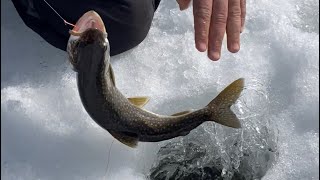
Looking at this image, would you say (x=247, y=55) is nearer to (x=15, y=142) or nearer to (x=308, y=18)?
(x=308, y=18)

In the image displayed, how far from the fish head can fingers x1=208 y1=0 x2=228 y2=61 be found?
0.51 meters

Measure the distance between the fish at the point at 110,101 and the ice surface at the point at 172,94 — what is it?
1.45 feet

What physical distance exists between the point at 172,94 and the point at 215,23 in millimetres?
423

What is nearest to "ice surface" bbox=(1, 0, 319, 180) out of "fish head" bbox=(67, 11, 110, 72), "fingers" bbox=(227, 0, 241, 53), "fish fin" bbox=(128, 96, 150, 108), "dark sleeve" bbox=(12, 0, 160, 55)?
"dark sleeve" bbox=(12, 0, 160, 55)

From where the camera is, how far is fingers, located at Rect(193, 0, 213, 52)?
5.61ft

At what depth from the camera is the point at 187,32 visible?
2260 mm

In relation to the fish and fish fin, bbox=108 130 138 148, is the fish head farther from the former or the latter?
fish fin, bbox=108 130 138 148

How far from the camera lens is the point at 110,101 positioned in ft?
4.68

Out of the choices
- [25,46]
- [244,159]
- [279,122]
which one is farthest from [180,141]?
[25,46]

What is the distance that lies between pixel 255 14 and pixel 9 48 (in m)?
1.05

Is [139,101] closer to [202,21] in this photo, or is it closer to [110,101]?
[110,101]

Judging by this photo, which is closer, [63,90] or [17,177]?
[17,177]

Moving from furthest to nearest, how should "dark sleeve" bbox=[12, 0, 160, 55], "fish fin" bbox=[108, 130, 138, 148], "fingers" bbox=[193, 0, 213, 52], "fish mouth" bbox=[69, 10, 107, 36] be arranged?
"dark sleeve" bbox=[12, 0, 160, 55] → "fingers" bbox=[193, 0, 213, 52] → "fish fin" bbox=[108, 130, 138, 148] → "fish mouth" bbox=[69, 10, 107, 36]

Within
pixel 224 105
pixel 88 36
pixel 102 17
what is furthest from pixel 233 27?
pixel 88 36
